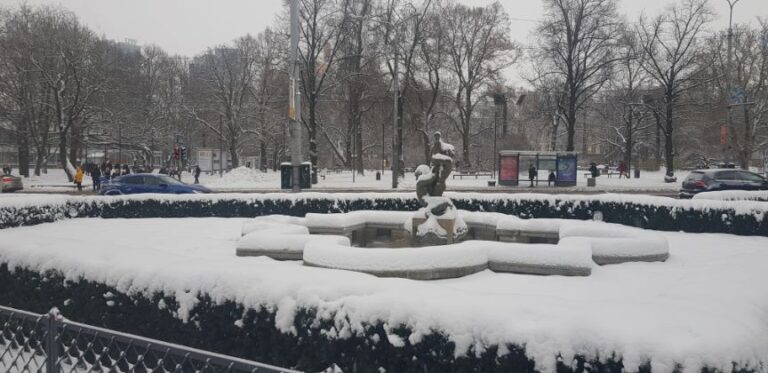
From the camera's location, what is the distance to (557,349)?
416 cm

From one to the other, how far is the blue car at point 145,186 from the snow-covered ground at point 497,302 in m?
13.9

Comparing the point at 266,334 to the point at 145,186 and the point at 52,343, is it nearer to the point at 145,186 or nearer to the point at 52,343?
the point at 52,343

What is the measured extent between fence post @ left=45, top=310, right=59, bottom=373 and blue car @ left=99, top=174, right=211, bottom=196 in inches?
766

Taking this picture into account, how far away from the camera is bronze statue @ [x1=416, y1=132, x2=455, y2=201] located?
40.3ft

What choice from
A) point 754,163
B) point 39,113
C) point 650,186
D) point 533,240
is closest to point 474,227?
point 533,240

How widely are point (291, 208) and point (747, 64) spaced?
46851 millimetres

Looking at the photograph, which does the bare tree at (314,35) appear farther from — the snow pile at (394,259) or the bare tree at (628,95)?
the snow pile at (394,259)

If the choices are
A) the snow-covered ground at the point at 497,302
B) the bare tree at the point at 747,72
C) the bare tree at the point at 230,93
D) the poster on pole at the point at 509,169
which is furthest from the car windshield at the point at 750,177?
the bare tree at the point at 230,93

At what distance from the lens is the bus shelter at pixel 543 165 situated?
35.9m

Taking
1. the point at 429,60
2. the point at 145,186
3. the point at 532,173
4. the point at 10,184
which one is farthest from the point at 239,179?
the point at 532,173

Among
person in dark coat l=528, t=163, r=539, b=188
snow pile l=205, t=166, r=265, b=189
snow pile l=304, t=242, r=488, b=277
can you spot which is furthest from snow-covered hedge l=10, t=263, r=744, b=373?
person in dark coat l=528, t=163, r=539, b=188

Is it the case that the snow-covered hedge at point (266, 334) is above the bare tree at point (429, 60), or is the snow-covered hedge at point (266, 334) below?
below

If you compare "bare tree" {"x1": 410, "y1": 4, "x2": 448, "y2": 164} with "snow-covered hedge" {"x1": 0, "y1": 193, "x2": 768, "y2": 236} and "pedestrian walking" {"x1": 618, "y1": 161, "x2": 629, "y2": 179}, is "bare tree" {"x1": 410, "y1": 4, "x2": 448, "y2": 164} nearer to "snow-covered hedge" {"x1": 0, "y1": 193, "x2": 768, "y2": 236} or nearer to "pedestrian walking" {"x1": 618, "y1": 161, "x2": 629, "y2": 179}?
"pedestrian walking" {"x1": 618, "y1": 161, "x2": 629, "y2": 179}

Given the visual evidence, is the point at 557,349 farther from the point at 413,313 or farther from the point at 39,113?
the point at 39,113
